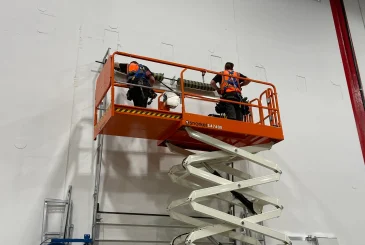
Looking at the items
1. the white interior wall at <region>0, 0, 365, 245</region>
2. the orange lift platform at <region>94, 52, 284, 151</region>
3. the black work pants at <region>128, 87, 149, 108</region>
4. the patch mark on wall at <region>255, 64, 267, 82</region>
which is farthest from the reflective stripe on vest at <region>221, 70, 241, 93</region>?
the patch mark on wall at <region>255, 64, 267, 82</region>

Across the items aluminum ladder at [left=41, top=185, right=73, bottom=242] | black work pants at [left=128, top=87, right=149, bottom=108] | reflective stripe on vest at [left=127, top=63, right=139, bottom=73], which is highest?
reflective stripe on vest at [left=127, top=63, right=139, bottom=73]

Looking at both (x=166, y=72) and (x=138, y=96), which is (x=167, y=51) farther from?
(x=138, y=96)

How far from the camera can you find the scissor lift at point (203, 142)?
21.2 ft

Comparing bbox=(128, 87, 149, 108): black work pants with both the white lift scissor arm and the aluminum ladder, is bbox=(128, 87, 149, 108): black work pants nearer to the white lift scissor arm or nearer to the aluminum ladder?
the white lift scissor arm

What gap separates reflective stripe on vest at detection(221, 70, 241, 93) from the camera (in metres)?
7.61

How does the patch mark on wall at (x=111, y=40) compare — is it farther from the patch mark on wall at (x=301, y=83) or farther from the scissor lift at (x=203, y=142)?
the patch mark on wall at (x=301, y=83)

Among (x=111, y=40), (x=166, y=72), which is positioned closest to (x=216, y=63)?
(x=166, y=72)

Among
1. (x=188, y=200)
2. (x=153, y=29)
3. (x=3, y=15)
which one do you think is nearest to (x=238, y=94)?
(x=188, y=200)

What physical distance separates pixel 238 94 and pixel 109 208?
3.47m

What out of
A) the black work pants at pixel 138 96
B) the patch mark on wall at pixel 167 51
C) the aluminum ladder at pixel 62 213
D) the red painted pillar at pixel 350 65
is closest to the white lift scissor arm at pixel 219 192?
the black work pants at pixel 138 96

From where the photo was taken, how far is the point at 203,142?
6.93 metres

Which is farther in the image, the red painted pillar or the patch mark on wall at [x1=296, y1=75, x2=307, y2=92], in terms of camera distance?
the red painted pillar

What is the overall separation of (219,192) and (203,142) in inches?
37.8

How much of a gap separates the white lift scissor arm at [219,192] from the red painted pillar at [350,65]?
5.34m
